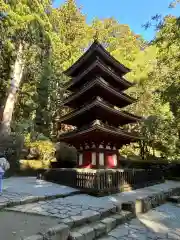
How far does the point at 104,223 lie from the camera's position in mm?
6906

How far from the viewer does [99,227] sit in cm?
654

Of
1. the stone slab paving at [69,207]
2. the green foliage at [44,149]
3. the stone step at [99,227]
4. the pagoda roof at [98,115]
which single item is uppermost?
the pagoda roof at [98,115]

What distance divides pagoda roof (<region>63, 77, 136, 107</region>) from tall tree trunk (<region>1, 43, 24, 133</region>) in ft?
22.1

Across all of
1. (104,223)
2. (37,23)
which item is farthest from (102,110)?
(37,23)

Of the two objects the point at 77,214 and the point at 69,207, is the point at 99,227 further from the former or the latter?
the point at 69,207

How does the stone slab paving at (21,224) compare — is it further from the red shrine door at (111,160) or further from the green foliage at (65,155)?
the green foliage at (65,155)

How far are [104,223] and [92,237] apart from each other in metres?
0.79

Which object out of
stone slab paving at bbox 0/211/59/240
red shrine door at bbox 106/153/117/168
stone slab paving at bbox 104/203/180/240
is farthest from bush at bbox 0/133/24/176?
stone slab paving at bbox 104/203/180/240

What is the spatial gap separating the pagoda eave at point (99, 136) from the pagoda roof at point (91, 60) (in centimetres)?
527

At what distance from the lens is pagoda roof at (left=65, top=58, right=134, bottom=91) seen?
1622 cm

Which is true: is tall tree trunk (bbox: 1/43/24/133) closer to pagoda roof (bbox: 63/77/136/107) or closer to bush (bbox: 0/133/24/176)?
bush (bbox: 0/133/24/176)

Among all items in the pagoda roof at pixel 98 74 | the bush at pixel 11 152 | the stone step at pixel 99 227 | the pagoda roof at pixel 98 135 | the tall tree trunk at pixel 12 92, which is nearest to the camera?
the stone step at pixel 99 227

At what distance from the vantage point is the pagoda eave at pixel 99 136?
14070 mm

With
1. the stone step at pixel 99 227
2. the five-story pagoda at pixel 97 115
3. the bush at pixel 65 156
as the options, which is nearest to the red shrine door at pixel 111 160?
the five-story pagoda at pixel 97 115
